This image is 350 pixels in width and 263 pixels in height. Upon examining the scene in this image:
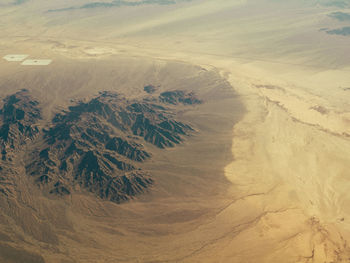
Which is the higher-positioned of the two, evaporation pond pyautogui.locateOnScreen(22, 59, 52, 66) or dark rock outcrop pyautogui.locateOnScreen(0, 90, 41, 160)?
evaporation pond pyautogui.locateOnScreen(22, 59, 52, 66)

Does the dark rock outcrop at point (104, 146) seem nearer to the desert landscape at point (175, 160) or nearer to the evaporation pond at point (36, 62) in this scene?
the desert landscape at point (175, 160)

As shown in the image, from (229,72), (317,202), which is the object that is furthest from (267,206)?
(229,72)

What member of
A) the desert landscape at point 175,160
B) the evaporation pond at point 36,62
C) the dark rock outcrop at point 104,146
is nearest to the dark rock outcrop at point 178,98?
the desert landscape at point 175,160

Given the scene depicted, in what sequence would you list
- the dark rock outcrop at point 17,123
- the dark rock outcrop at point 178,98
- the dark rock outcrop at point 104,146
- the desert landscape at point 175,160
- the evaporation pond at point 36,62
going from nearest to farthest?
the desert landscape at point 175,160
the dark rock outcrop at point 104,146
the dark rock outcrop at point 17,123
the dark rock outcrop at point 178,98
the evaporation pond at point 36,62

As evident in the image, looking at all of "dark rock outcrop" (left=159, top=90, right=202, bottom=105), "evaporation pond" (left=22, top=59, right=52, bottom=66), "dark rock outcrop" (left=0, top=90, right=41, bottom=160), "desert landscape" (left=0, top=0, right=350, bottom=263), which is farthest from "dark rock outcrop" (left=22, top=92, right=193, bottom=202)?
"evaporation pond" (left=22, top=59, right=52, bottom=66)

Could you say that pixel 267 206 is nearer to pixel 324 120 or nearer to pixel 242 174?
pixel 242 174

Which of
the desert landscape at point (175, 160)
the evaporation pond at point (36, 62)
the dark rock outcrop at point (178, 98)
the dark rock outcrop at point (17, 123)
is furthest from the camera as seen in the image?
the evaporation pond at point (36, 62)

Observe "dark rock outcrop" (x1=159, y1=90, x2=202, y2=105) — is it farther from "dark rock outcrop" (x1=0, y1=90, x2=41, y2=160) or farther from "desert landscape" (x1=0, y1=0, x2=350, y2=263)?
"dark rock outcrop" (x1=0, y1=90, x2=41, y2=160)

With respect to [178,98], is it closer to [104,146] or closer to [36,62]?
[104,146]

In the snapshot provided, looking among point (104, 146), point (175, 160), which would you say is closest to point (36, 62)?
point (104, 146)
